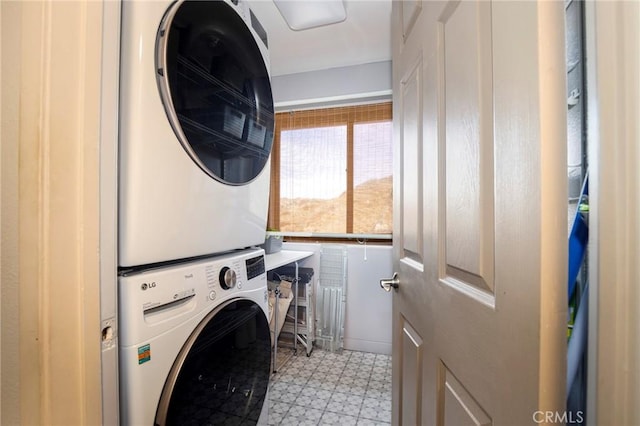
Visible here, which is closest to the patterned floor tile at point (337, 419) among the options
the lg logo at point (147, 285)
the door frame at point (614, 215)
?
the lg logo at point (147, 285)

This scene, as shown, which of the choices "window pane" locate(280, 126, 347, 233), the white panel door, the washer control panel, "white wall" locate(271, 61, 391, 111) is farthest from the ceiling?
the washer control panel

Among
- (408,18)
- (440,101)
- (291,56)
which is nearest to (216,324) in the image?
(440,101)

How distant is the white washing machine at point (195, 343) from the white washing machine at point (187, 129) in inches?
2.7

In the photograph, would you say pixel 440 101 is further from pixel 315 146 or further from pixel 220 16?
pixel 315 146

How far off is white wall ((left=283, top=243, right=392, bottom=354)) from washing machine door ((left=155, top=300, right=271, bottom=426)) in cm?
146

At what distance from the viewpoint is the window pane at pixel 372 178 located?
2529 mm

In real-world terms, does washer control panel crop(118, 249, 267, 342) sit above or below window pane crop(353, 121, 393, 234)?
below

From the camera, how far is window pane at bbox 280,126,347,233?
8.80 ft

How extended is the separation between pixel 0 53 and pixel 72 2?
5.4 inches

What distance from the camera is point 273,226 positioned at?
9.41 feet

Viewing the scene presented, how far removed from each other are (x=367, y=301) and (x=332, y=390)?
80cm
